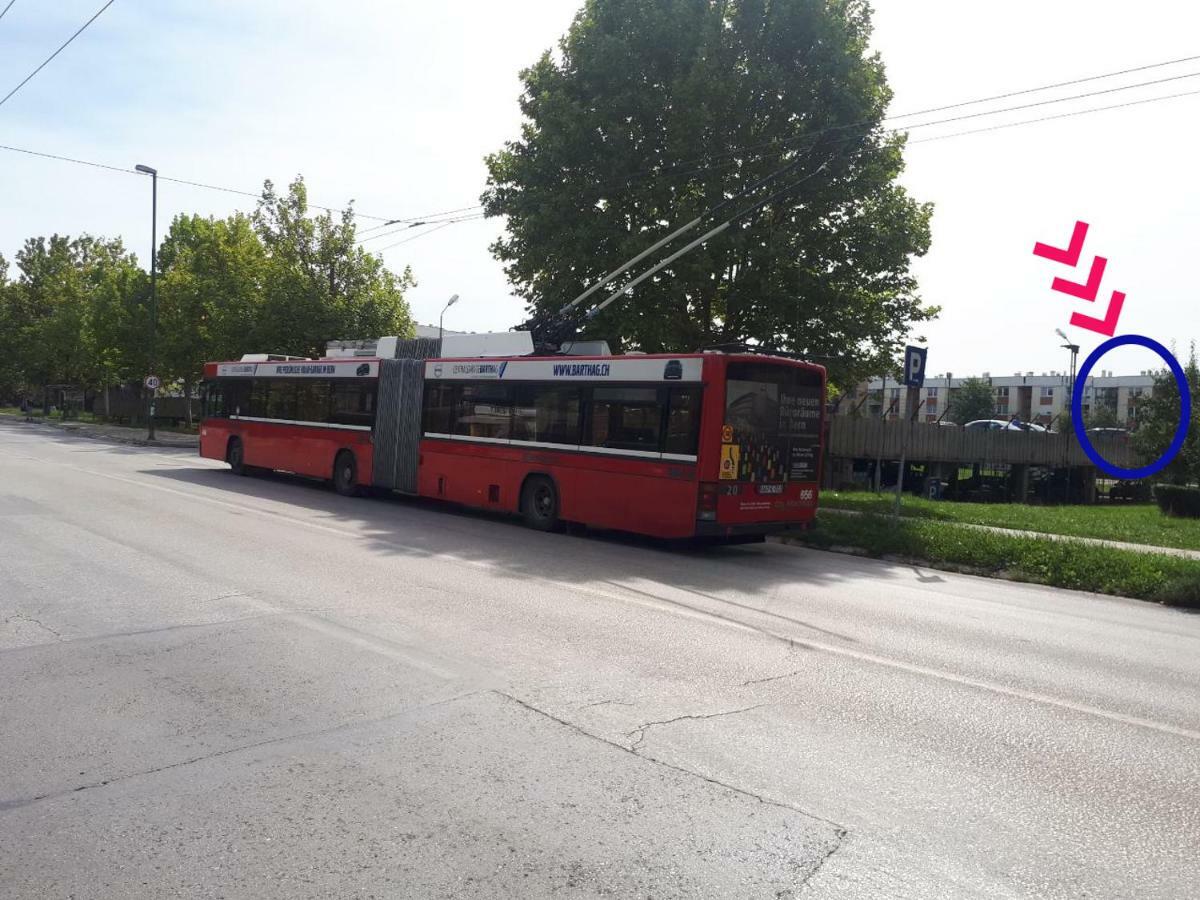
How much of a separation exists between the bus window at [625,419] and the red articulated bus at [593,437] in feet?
0.07

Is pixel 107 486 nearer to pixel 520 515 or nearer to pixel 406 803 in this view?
pixel 520 515

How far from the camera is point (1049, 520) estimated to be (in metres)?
19.5

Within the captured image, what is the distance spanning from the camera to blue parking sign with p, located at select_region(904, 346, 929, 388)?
15367 millimetres

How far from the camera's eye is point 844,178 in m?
21.4

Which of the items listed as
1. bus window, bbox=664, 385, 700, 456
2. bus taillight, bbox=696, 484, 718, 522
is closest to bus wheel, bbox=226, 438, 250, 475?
bus window, bbox=664, 385, 700, 456

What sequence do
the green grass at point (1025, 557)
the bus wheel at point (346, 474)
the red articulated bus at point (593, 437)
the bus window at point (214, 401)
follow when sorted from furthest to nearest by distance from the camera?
1. the bus window at point (214, 401)
2. the bus wheel at point (346, 474)
3. the red articulated bus at point (593, 437)
4. the green grass at point (1025, 557)

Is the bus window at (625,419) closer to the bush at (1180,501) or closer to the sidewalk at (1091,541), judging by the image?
the sidewalk at (1091,541)

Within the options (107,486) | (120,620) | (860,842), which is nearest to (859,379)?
(107,486)

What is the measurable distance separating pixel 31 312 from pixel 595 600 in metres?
90.3

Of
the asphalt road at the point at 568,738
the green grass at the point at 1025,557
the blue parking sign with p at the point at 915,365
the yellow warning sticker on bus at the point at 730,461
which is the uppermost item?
the blue parking sign with p at the point at 915,365

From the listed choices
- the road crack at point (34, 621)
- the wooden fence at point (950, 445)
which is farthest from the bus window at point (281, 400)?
the wooden fence at point (950, 445)

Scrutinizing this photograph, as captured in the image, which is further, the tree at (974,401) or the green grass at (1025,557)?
the tree at (974,401)

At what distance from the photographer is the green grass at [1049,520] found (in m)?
16.7

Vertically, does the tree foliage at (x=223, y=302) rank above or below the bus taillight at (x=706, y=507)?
above
